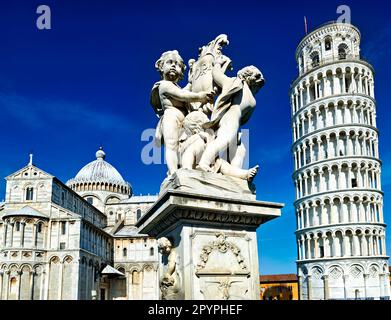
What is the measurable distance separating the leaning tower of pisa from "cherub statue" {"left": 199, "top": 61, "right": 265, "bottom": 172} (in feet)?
183

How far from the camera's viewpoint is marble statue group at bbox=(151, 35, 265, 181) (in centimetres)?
578

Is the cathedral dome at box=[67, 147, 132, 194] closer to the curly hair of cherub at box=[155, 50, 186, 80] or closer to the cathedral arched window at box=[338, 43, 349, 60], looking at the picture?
the cathedral arched window at box=[338, 43, 349, 60]

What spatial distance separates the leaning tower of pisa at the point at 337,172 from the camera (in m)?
57.6

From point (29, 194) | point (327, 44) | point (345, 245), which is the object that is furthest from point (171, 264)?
point (327, 44)

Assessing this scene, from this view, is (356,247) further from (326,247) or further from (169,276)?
(169,276)

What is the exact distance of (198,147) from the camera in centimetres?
580

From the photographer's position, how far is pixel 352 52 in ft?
218

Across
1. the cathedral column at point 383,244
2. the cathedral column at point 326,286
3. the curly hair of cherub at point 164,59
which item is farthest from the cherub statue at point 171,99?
the cathedral column at point 383,244

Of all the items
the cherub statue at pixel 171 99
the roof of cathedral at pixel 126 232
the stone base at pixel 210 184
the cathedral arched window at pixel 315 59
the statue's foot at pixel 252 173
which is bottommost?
the stone base at pixel 210 184

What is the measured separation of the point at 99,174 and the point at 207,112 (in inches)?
3414

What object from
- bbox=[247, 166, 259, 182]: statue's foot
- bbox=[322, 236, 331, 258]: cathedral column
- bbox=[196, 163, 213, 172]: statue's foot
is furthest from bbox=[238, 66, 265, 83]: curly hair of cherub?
bbox=[322, 236, 331, 258]: cathedral column


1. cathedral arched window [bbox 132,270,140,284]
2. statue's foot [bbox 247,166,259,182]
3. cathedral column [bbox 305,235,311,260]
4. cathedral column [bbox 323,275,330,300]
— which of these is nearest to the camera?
statue's foot [bbox 247,166,259,182]

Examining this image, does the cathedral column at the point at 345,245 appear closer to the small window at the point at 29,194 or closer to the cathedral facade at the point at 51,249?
the cathedral facade at the point at 51,249

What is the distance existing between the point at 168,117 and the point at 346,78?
65188 millimetres
